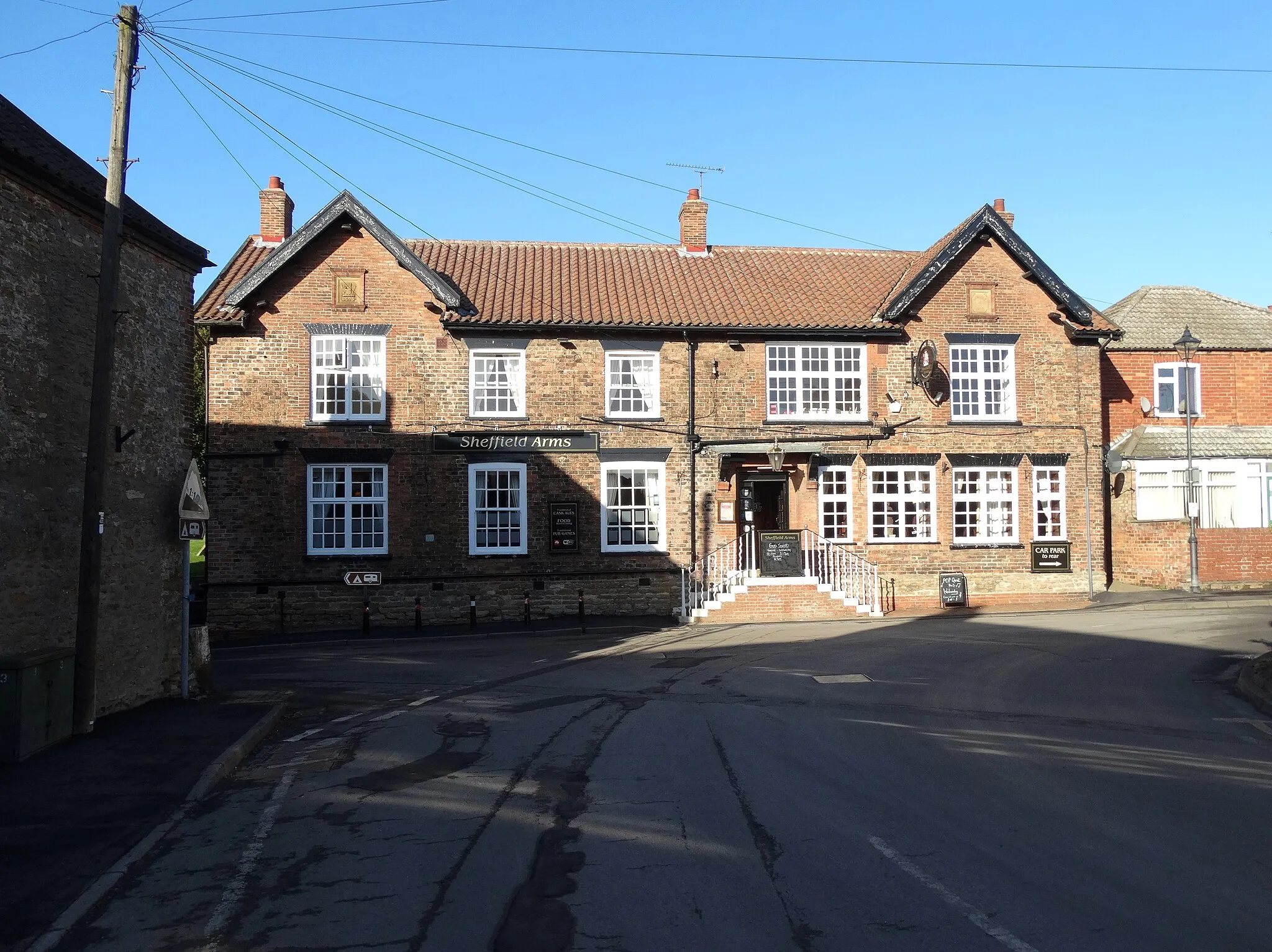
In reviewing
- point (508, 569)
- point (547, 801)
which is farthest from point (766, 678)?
point (508, 569)

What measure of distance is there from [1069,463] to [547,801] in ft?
72.1

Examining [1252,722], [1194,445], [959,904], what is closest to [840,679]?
[1252,722]

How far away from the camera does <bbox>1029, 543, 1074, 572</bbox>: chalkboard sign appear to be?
2645 cm

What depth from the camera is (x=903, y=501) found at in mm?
26281

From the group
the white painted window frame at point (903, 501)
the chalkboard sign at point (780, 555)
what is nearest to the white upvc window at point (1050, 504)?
the white painted window frame at point (903, 501)

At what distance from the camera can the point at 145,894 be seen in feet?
21.7

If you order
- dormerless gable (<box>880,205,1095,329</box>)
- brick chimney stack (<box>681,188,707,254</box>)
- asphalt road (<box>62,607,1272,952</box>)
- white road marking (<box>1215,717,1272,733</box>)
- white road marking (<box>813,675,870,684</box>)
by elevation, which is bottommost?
asphalt road (<box>62,607,1272,952</box>)

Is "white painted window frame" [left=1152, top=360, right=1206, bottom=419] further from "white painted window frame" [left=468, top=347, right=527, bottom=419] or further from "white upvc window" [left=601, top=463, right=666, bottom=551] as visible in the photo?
"white painted window frame" [left=468, top=347, right=527, bottom=419]

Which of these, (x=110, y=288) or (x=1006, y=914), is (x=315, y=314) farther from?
(x=1006, y=914)

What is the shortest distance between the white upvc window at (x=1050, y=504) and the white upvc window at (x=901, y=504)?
8.92 ft

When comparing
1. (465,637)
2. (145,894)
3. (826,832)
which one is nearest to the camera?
(145,894)

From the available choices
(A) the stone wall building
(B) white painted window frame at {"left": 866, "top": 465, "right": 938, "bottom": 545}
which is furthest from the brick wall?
(B) white painted window frame at {"left": 866, "top": 465, "right": 938, "bottom": 545}

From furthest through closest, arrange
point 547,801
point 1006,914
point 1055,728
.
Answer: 1. point 1055,728
2. point 547,801
3. point 1006,914

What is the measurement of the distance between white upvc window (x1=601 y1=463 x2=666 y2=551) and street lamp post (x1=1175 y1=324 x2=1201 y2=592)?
13.2m
